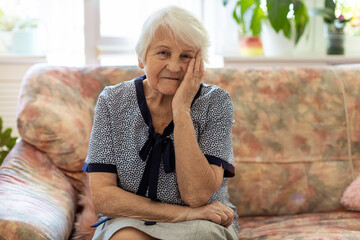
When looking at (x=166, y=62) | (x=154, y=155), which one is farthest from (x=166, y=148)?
(x=166, y=62)

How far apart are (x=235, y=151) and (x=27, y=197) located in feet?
3.09

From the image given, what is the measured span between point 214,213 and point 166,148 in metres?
0.27

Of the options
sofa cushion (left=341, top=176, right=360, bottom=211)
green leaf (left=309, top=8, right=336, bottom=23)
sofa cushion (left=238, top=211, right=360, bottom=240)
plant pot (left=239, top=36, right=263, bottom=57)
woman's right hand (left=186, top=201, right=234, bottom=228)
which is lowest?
sofa cushion (left=238, top=211, right=360, bottom=240)

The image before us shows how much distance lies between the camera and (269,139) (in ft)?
7.15

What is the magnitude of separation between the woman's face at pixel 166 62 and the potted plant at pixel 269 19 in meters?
1.20

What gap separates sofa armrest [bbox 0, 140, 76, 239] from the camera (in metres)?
1.42

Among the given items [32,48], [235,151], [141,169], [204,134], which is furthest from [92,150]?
[32,48]

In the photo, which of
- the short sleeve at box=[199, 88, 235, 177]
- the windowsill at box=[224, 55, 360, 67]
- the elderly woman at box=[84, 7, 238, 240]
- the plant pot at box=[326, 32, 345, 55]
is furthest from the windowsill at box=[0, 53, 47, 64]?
the plant pot at box=[326, 32, 345, 55]

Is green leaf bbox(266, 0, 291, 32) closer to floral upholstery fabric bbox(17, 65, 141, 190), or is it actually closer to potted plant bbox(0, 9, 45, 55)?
floral upholstery fabric bbox(17, 65, 141, 190)

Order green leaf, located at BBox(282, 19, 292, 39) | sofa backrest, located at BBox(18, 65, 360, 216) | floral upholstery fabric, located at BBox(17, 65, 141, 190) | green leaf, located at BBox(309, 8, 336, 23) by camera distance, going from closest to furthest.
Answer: floral upholstery fabric, located at BBox(17, 65, 141, 190), sofa backrest, located at BBox(18, 65, 360, 216), green leaf, located at BBox(282, 19, 292, 39), green leaf, located at BBox(309, 8, 336, 23)

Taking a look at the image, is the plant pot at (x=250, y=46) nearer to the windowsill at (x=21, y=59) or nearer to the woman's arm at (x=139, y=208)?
the windowsill at (x=21, y=59)

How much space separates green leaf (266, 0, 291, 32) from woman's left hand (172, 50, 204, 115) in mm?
1144

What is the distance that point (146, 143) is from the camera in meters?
1.59

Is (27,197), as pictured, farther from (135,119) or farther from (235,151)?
(235,151)
